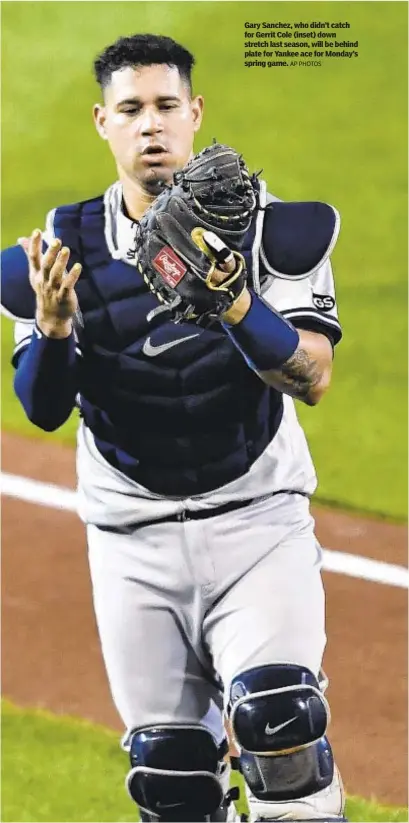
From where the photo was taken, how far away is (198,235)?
7.20 feet

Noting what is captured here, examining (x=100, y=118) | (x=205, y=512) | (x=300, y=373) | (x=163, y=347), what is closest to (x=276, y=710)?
(x=205, y=512)

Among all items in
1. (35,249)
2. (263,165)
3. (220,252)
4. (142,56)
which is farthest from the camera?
(263,165)

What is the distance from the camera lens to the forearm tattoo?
2.33 meters

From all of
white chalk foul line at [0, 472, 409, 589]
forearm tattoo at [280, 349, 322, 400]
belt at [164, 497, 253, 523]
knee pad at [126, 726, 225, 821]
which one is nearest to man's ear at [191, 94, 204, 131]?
forearm tattoo at [280, 349, 322, 400]

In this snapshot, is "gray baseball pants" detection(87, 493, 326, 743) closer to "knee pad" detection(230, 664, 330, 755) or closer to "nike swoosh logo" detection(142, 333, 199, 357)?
"knee pad" detection(230, 664, 330, 755)

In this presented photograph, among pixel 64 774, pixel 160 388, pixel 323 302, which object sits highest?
pixel 323 302

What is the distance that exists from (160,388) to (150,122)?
0.59 metres

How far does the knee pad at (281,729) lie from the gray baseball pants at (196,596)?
0.08 m

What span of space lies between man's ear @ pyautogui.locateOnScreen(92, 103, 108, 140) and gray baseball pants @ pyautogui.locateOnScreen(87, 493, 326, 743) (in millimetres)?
928

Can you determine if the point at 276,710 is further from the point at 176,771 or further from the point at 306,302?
the point at 306,302

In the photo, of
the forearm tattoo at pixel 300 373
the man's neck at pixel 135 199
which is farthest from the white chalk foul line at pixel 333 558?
the man's neck at pixel 135 199

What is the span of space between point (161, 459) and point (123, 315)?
0.33 m

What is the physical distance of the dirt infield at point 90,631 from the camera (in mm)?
3166

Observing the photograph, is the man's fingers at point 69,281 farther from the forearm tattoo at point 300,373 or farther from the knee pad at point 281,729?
the knee pad at point 281,729
